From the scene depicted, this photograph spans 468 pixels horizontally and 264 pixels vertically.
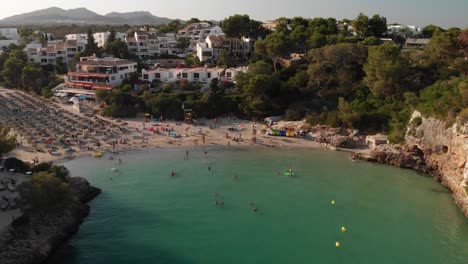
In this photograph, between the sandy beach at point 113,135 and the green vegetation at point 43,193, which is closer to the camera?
the green vegetation at point 43,193

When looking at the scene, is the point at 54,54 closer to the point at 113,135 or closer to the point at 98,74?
the point at 98,74

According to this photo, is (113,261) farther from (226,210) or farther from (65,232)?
(226,210)

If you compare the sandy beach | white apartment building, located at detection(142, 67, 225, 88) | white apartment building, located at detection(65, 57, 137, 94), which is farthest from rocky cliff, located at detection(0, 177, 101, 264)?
white apartment building, located at detection(65, 57, 137, 94)

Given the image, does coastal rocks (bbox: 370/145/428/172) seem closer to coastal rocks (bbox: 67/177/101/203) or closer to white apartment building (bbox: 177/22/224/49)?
coastal rocks (bbox: 67/177/101/203)

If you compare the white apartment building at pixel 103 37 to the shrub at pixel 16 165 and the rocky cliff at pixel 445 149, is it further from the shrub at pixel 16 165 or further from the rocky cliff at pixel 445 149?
the rocky cliff at pixel 445 149

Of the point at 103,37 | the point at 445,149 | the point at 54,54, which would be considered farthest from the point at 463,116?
the point at 103,37

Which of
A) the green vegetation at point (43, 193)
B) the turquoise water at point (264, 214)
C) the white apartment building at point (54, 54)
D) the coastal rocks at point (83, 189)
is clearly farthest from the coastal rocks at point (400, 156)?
the white apartment building at point (54, 54)

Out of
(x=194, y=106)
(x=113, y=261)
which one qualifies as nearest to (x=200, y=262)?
(x=113, y=261)
